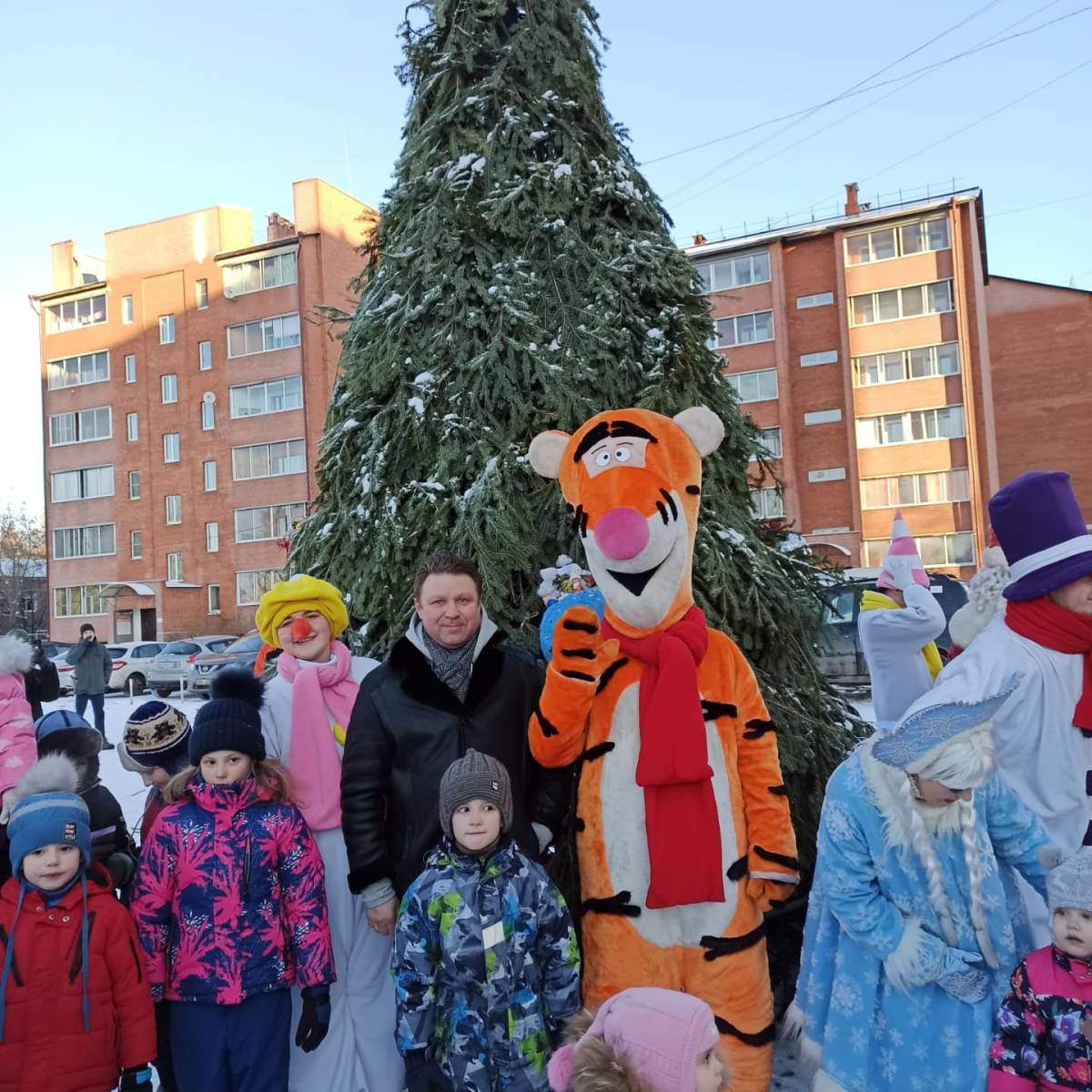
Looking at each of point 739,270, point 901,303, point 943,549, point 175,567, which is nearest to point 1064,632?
point 943,549

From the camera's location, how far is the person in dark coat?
2932mm

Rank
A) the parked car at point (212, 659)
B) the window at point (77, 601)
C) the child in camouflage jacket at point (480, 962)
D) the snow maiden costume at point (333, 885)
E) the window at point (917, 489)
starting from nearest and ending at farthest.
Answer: the child in camouflage jacket at point (480, 962) < the snow maiden costume at point (333, 885) < the parked car at point (212, 659) < the window at point (917, 489) < the window at point (77, 601)

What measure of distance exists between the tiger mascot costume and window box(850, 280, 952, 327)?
33.1m

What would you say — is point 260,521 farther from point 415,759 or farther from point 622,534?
point 622,534

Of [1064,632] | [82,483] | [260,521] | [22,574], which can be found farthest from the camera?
[22,574]

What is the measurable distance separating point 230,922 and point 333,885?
1.52ft

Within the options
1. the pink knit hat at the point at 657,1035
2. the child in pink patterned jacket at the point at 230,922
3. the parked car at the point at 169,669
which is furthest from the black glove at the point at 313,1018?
the parked car at the point at 169,669

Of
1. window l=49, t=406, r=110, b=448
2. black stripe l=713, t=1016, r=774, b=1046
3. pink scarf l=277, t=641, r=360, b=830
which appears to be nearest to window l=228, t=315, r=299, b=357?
window l=49, t=406, r=110, b=448

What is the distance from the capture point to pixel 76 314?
40.6 meters

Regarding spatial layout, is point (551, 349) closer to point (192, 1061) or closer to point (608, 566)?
point (608, 566)

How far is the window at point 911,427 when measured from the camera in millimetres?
32688

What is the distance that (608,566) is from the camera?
302 cm

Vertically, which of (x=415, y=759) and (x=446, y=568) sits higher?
(x=446, y=568)

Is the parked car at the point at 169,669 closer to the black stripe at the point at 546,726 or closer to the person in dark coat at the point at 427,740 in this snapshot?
the person in dark coat at the point at 427,740
